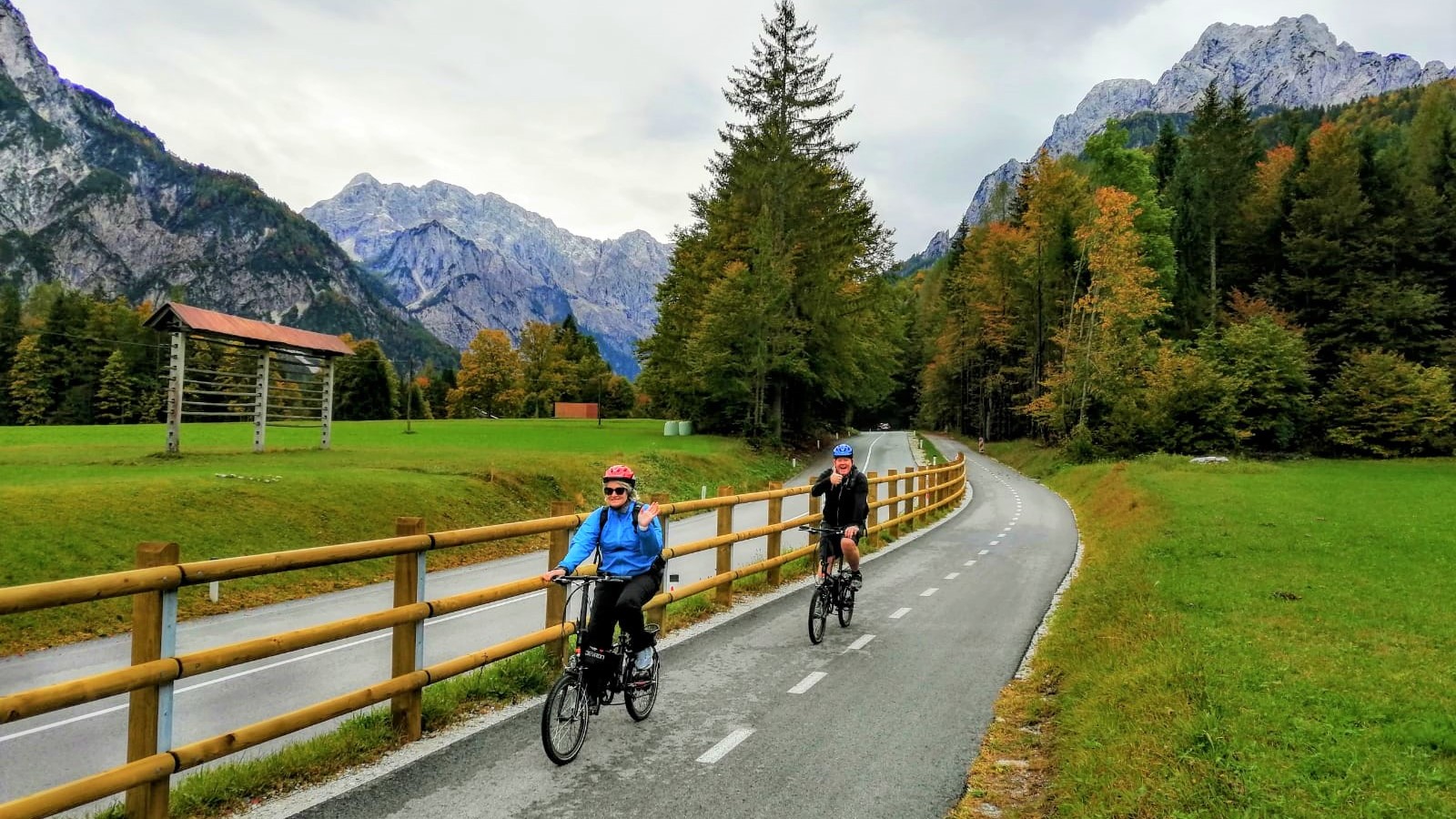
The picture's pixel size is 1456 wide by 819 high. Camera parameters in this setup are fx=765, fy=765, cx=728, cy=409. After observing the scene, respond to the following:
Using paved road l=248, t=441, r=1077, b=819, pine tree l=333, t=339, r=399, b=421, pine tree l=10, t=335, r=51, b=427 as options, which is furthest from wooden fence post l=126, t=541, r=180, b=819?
pine tree l=333, t=339, r=399, b=421

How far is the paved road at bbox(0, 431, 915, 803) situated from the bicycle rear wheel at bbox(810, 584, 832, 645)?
3.75 metres

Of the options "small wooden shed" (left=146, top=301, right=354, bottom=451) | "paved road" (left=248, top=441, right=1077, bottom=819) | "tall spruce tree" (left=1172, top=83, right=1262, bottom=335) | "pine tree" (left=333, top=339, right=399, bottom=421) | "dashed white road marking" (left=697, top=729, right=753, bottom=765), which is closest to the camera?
"paved road" (left=248, top=441, right=1077, bottom=819)

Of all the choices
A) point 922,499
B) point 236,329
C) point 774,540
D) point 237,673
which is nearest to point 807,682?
point 774,540

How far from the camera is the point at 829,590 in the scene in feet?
28.2

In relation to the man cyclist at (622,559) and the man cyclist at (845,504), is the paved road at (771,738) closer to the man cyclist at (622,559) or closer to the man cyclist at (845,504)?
the man cyclist at (622,559)

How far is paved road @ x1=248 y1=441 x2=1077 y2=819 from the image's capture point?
167 inches

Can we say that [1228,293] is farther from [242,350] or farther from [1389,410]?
[242,350]

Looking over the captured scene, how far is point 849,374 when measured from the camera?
45.6 meters

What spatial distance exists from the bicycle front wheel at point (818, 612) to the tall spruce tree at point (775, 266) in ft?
101

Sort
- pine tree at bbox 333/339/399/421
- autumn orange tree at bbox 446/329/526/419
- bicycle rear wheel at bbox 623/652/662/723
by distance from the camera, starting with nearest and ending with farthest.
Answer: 1. bicycle rear wheel at bbox 623/652/662/723
2. pine tree at bbox 333/339/399/421
3. autumn orange tree at bbox 446/329/526/419

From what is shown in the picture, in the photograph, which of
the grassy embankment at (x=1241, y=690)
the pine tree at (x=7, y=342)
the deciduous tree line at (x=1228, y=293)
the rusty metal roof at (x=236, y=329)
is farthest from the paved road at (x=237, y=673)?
the pine tree at (x=7, y=342)

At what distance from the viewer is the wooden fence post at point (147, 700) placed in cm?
350

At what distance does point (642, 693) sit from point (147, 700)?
303 centimetres

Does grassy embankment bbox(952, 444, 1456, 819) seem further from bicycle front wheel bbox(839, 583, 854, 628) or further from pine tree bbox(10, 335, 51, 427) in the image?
pine tree bbox(10, 335, 51, 427)
